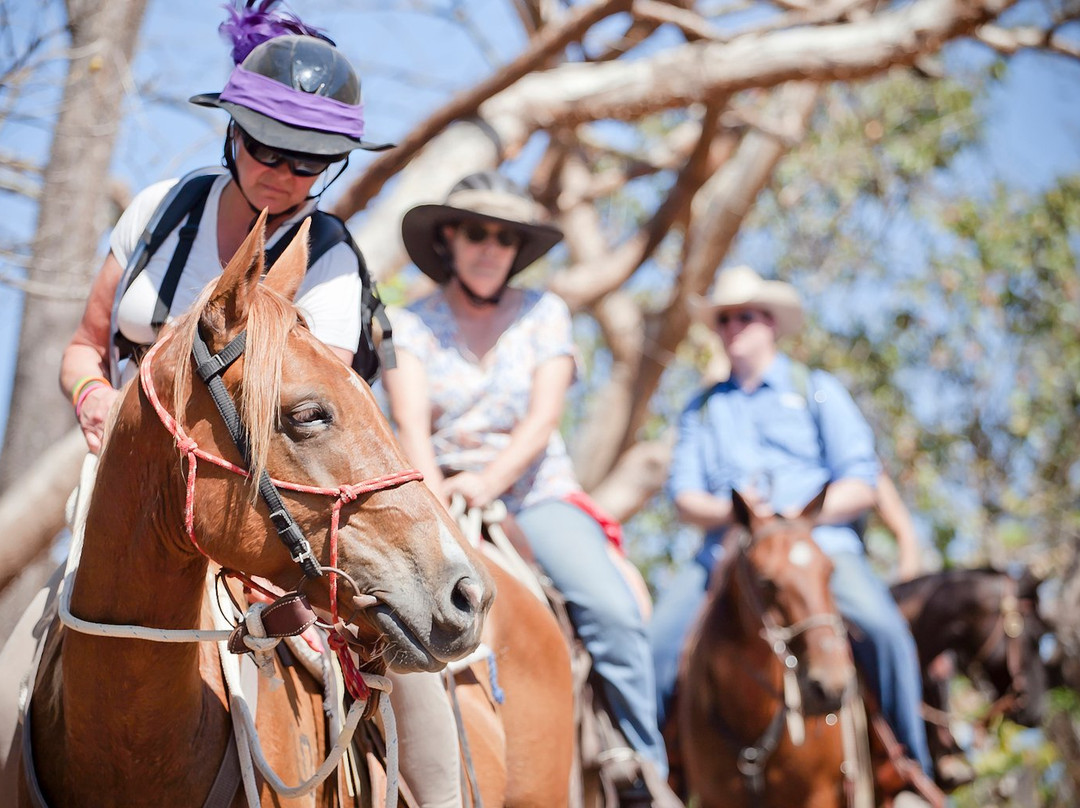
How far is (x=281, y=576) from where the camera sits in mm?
2512

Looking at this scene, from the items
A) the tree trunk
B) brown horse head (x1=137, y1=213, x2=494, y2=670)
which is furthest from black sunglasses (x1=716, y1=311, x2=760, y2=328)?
brown horse head (x1=137, y1=213, x2=494, y2=670)

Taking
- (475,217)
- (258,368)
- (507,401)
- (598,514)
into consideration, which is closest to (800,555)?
(598,514)

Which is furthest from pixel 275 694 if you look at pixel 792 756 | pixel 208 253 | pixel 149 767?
pixel 792 756

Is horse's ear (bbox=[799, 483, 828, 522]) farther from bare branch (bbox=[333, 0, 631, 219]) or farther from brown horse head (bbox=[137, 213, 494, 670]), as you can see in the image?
brown horse head (bbox=[137, 213, 494, 670])

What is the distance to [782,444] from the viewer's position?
675 centimetres

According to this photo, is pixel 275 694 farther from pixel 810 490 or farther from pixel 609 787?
pixel 810 490

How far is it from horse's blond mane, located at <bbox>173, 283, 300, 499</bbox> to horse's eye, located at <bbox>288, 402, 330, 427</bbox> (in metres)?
0.03

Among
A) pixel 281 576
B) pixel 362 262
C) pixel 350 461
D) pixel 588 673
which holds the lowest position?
pixel 588 673

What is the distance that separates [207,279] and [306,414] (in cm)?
94

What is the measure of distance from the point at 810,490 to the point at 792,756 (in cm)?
147

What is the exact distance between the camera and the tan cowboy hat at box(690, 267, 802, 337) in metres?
7.03

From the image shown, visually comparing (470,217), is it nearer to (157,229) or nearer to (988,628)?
(157,229)

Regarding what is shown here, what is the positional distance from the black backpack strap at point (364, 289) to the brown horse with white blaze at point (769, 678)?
297cm

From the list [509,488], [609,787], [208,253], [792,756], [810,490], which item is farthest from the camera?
[810,490]
